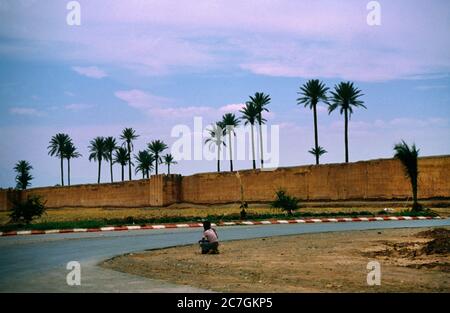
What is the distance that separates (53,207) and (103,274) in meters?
82.1

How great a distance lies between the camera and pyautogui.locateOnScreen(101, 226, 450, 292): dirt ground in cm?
1035

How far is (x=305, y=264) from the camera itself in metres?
13.8

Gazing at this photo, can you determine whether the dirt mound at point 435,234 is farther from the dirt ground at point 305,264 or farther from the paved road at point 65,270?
the paved road at point 65,270

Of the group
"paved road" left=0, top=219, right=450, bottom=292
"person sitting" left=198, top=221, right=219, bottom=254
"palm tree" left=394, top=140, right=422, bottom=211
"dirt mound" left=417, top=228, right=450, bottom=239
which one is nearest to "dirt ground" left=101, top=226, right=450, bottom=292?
"dirt mound" left=417, top=228, right=450, bottom=239

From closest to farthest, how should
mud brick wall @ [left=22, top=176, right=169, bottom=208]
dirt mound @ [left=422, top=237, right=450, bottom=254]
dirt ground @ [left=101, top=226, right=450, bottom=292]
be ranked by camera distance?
dirt ground @ [left=101, top=226, right=450, bottom=292] < dirt mound @ [left=422, top=237, right=450, bottom=254] < mud brick wall @ [left=22, top=176, right=169, bottom=208]

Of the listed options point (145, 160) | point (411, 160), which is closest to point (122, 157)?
point (145, 160)

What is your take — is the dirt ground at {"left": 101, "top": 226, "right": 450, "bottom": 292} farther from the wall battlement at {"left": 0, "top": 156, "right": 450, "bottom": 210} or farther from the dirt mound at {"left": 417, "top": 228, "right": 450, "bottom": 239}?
the wall battlement at {"left": 0, "top": 156, "right": 450, "bottom": 210}

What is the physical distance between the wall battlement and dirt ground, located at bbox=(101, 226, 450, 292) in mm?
27953

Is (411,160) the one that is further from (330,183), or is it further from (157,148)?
(157,148)

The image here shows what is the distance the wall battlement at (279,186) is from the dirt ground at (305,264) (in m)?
28.0

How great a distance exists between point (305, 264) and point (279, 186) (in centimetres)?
4591

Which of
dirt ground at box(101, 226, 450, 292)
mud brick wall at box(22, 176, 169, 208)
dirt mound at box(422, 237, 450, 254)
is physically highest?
mud brick wall at box(22, 176, 169, 208)
